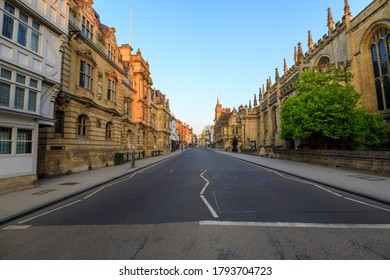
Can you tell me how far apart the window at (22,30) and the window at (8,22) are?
1.06 ft

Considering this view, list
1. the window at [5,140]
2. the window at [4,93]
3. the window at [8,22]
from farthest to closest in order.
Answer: the window at [8,22], the window at [5,140], the window at [4,93]

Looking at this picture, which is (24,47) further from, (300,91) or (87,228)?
(300,91)

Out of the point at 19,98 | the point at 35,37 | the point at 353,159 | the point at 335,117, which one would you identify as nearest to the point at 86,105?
the point at 35,37

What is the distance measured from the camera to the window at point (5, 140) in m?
8.45

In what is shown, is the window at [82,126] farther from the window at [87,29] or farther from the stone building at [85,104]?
the window at [87,29]

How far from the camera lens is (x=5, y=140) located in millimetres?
8547

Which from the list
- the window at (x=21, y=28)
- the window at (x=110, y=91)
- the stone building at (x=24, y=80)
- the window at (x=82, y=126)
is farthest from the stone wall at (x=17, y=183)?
the window at (x=110, y=91)

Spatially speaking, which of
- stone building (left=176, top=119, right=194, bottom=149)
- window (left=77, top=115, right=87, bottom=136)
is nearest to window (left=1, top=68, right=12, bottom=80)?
window (left=77, top=115, right=87, bottom=136)

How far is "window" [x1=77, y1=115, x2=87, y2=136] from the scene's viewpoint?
16.0 meters

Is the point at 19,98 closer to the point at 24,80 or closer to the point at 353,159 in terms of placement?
the point at 24,80

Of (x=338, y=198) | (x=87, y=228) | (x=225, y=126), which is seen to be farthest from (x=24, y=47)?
(x=225, y=126)

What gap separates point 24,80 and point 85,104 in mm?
6969

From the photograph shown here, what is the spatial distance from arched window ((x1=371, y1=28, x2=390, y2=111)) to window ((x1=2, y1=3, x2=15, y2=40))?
34240mm
